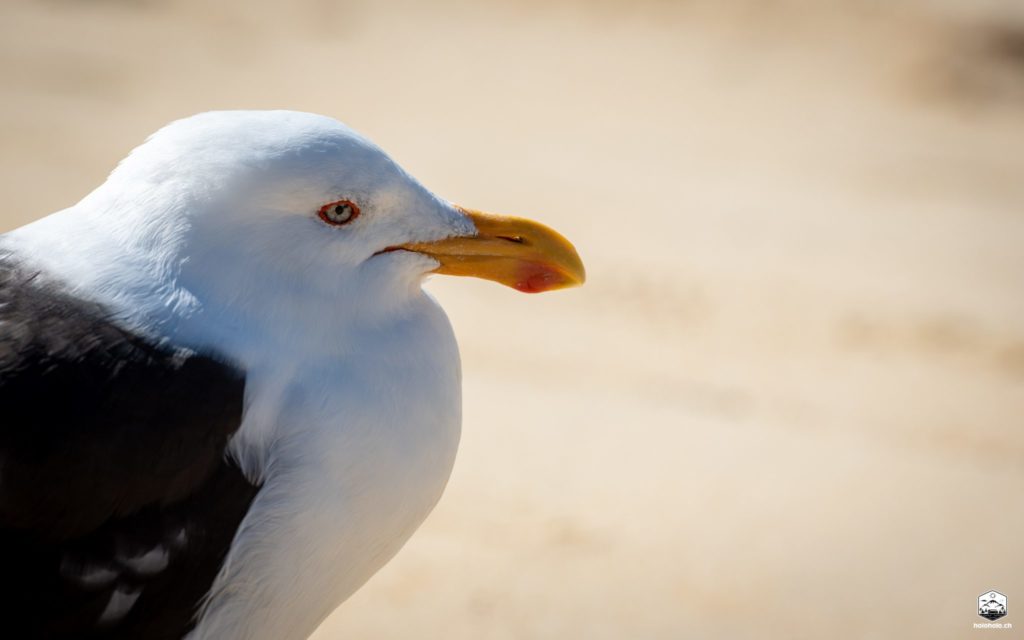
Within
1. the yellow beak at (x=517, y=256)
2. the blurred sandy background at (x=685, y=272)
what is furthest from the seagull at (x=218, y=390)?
the blurred sandy background at (x=685, y=272)

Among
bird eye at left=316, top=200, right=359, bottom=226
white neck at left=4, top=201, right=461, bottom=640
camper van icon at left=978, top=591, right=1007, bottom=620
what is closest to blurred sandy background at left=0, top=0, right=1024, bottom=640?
camper van icon at left=978, top=591, right=1007, bottom=620

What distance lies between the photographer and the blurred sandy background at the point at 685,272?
396cm

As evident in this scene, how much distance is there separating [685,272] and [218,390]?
4.27 m

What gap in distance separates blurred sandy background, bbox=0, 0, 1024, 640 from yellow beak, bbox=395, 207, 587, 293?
1.44 m

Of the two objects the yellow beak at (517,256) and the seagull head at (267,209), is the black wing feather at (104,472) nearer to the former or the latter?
the seagull head at (267,209)

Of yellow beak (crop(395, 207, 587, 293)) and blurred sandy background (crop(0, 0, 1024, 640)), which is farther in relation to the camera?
blurred sandy background (crop(0, 0, 1024, 640))

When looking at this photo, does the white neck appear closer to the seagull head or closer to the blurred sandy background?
the seagull head

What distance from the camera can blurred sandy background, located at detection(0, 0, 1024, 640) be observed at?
3.96 meters

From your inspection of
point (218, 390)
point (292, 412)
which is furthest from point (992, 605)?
point (218, 390)

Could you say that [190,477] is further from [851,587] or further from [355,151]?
[851,587]

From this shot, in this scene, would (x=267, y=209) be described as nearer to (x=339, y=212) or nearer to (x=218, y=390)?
(x=339, y=212)

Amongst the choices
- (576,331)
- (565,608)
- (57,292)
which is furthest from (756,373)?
(57,292)

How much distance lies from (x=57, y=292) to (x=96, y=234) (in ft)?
0.48

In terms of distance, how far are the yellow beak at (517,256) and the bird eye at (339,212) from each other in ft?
0.95
